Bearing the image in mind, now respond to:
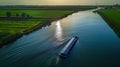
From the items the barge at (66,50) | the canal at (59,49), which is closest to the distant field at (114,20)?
the canal at (59,49)

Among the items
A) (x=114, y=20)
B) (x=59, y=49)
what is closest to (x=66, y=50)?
(x=59, y=49)

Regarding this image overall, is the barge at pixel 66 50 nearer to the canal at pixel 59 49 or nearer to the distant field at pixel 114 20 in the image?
the canal at pixel 59 49

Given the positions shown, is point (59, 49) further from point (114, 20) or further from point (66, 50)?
point (114, 20)

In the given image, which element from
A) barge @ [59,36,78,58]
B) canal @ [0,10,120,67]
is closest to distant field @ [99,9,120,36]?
canal @ [0,10,120,67]

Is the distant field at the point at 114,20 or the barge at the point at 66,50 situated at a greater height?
the distant field at the point at 114,20

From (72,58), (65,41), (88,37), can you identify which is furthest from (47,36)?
(72,58)

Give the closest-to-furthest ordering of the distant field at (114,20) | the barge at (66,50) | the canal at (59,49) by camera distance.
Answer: the canal at (59,49), the barge at (66,50), the distant field at (114,20)

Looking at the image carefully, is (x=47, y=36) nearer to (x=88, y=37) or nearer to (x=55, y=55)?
(x=88, y=37)

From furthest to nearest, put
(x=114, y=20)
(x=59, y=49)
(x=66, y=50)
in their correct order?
(x=114, y=20)
(x=59, y=49)
(x=66, y=50)
